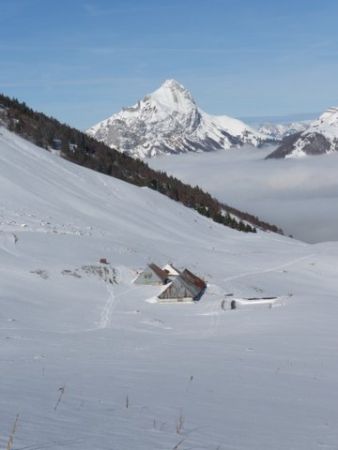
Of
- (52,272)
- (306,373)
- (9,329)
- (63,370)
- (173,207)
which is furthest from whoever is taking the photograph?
(173,207)

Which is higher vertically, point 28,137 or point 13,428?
point 28,137

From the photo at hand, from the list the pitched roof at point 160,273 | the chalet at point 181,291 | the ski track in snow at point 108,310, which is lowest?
the ski track in snow at point 108,310

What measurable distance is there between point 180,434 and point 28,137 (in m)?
120

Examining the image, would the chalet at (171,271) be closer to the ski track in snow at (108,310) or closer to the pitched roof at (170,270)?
the pitched roof at (170,270)

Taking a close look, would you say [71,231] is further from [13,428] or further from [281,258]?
[13,428]

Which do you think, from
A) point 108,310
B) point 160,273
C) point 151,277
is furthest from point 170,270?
point 108,310

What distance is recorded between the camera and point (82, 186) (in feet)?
341

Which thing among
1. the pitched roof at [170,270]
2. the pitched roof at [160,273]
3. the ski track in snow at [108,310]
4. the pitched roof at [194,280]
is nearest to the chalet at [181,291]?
the pitched roof at [194,280]

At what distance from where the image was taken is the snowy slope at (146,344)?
8375mm

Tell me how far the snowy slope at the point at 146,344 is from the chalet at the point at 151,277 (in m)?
1.46

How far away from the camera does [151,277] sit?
5488 centimetres

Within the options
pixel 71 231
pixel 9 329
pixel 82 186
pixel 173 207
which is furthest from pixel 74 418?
pixel 173 207

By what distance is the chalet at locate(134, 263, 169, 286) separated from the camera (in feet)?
179

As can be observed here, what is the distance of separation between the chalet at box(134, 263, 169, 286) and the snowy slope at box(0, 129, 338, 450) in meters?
1.46
